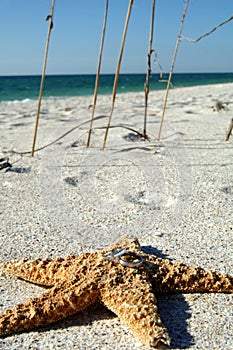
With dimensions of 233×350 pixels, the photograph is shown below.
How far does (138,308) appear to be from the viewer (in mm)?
1519

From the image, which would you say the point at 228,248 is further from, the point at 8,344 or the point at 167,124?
the point at 167,124

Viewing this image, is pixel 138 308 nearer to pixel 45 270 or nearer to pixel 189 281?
pixel 189 281

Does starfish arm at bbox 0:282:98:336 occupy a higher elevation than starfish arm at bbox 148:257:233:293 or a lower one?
lower

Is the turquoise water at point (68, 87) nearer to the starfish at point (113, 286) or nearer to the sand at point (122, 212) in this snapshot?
the sand at point (122, 212)

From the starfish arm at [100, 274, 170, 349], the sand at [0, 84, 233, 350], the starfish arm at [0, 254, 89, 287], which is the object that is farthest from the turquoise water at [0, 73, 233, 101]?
the starfish arm at [100, 274, 170, 349]

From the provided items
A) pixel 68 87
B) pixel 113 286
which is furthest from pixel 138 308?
pixel 68 87

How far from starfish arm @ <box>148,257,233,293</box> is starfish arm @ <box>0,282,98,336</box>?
310mm

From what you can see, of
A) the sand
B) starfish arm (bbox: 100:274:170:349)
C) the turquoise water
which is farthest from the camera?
the turquoise water

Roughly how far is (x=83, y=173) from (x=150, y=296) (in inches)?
87.6

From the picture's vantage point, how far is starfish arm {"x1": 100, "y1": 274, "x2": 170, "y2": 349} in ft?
4.76

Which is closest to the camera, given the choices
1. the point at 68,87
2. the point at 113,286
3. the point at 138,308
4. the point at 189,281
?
the point at 138,308

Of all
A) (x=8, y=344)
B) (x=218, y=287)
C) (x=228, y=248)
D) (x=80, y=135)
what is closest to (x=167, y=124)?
(x=80, y=135)

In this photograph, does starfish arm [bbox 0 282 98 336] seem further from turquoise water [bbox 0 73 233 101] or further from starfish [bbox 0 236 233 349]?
turquoise water [bbox 0 73 233 101]

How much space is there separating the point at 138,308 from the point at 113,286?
16cm
